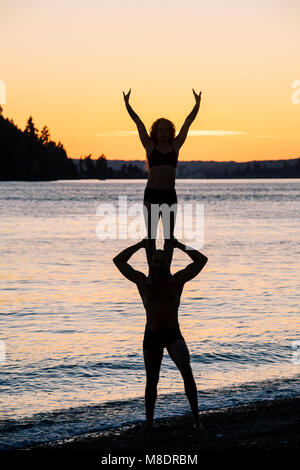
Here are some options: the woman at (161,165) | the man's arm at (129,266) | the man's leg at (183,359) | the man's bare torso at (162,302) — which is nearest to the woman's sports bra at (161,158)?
the woman at (161,165)

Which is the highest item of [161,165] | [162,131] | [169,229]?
[162,131]

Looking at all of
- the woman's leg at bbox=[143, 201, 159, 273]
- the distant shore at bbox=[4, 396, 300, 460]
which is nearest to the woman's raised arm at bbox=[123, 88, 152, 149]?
the woman's leg at bbox=[143, 201, 159, 273]

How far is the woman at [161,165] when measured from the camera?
29.2 ft

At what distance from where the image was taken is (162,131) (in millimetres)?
8875

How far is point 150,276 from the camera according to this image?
26.3ft

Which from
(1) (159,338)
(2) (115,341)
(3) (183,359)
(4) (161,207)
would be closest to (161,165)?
(4) (161,207)

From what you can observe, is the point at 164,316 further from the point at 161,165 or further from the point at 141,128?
the point at 141,128

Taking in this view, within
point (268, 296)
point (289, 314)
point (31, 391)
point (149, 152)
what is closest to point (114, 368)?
point (31, 391)

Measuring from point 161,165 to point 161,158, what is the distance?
0.09m

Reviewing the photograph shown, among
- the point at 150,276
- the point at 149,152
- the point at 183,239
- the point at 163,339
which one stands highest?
the point at 149,152

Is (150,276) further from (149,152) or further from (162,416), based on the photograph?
(162,416)

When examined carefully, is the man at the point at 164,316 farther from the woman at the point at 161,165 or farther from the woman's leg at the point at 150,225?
the woman at the point at 161,165

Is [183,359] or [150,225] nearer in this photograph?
[183,359]

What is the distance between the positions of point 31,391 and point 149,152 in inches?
192
